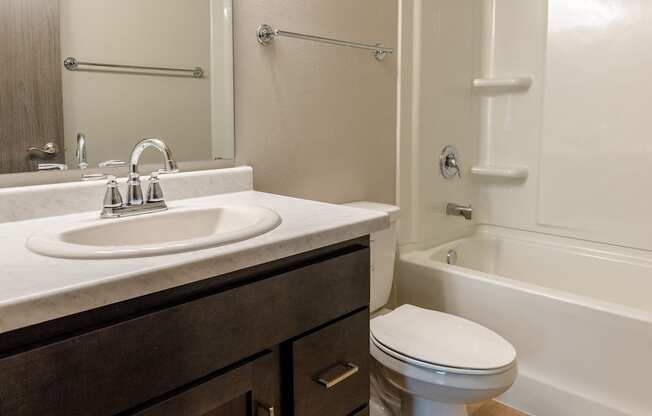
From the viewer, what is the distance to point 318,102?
181cm

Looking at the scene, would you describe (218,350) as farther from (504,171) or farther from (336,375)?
(504,171)

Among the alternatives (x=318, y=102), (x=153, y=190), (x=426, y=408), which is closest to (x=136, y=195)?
(x=153, y=190)

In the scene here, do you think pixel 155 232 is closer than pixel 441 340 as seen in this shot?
Yes

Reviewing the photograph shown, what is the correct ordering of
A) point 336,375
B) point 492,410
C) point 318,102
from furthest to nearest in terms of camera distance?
point 492,410 → point 318,102 → point 336,375

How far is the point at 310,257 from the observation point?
989 millimetres

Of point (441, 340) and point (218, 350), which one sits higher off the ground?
point (218, 350)

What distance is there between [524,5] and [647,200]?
1014 millimetres

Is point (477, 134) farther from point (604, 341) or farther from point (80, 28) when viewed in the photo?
point (80, 28)

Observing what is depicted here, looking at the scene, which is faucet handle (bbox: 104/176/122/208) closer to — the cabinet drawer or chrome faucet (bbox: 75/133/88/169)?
chrome faucet (bbox: 75/133/88/169)

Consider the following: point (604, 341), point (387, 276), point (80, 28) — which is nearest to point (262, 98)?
point (80, 28)

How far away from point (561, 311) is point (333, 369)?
1082 millimetres

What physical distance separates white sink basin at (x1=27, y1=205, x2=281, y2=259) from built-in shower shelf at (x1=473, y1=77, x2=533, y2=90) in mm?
1645

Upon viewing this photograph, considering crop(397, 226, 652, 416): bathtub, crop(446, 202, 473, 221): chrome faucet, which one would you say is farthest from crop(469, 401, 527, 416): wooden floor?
crop(446, 202, 473, 221): chrome faucet

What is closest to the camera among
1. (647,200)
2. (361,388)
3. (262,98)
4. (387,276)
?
(361,388)
